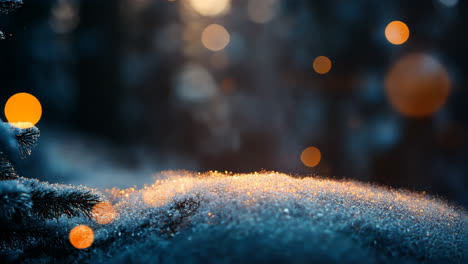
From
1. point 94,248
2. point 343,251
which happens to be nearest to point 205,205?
point 94,248

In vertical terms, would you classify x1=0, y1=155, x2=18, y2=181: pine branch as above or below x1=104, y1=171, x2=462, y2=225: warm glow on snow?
above

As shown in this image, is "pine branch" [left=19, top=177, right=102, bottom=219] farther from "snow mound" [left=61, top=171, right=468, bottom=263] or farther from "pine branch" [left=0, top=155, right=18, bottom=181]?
"snow mound" [left=61, top=171, right=468, bottom=263]

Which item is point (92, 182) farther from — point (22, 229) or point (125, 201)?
point (22, 229)

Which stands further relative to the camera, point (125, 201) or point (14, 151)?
point (125, 201)

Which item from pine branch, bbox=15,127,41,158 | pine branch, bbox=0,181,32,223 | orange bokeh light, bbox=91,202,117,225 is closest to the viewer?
pine branch, bbox=0,181,32,223

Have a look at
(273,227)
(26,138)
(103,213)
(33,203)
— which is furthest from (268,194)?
(26,138)

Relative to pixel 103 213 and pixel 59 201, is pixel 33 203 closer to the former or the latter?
pixel 59 201

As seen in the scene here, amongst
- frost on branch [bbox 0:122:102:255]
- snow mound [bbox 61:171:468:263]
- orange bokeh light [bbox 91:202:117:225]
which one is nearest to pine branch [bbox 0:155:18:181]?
frost on branch [bbox 0:122:102:255]

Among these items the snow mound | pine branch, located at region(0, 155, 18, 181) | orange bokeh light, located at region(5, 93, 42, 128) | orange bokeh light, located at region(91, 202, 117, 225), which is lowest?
the snow mound
